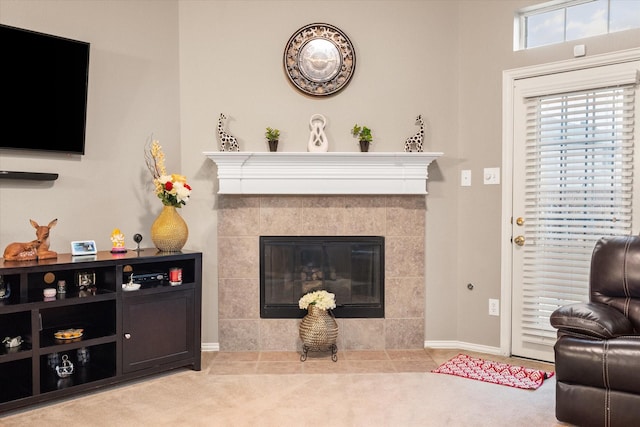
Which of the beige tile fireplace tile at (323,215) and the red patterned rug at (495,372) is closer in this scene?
the red patterned rug at (495,372)

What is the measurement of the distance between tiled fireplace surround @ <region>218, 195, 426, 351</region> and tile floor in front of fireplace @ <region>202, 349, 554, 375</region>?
0.35 ft

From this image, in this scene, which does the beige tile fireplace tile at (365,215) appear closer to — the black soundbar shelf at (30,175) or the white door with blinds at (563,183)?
the white door with blinds at (563,183)

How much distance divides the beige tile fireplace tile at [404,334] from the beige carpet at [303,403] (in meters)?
0.59

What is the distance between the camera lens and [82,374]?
3.10 metres

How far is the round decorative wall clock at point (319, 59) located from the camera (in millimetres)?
3980

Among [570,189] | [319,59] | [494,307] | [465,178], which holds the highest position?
[319,59]

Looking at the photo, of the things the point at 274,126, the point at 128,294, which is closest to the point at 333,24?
the point at 274,126

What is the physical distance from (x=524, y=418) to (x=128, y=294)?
2.42 m

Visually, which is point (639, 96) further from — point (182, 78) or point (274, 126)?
point (182, 78)

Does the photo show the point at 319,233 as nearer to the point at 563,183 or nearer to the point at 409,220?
the point at 409,220

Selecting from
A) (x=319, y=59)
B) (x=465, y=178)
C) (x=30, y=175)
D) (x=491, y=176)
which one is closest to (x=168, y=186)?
(x=30, y=175)

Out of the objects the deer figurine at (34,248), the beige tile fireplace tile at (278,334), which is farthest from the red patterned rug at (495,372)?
the deer figurine at (34,248)

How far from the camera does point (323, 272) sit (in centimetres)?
405

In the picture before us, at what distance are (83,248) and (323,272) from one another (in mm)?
1760
